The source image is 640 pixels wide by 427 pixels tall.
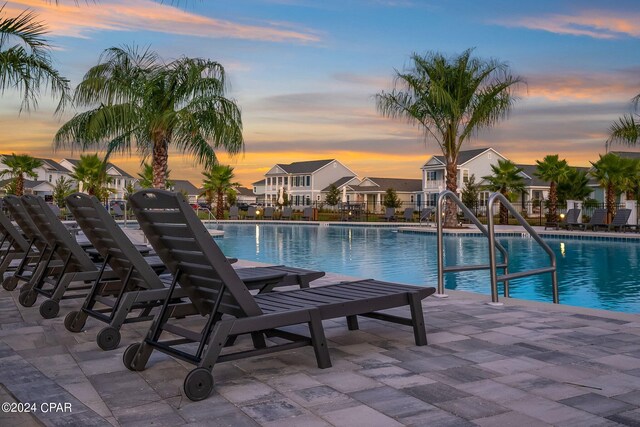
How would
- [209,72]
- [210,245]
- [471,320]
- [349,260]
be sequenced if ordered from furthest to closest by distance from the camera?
1. [209,72]
2. [349,260]
3. [471,320]
4. [210,245]

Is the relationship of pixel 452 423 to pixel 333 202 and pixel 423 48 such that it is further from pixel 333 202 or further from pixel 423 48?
pixel 333 202

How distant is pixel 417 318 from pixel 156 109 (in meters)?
15.4

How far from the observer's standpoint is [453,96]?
23984 millimetres

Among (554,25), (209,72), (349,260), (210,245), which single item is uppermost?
(554,25)

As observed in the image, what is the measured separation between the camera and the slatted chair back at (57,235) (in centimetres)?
559

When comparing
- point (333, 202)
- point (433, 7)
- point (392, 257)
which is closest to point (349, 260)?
point (392, 257)

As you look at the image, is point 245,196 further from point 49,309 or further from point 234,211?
point 49,309

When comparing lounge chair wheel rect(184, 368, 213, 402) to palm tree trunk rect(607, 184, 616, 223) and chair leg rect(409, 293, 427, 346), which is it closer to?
chair leg rect(409, 293, 427, 346)

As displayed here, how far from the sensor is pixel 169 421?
2934 millimetres

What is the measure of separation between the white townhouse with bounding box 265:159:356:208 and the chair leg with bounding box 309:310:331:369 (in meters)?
65.6

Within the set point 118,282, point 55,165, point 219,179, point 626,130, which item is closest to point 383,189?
point 219,179

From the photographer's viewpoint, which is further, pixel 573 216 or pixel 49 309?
pixel 573 216

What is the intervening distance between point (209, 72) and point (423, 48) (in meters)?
10.1

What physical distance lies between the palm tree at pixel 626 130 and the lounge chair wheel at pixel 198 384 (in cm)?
1724
